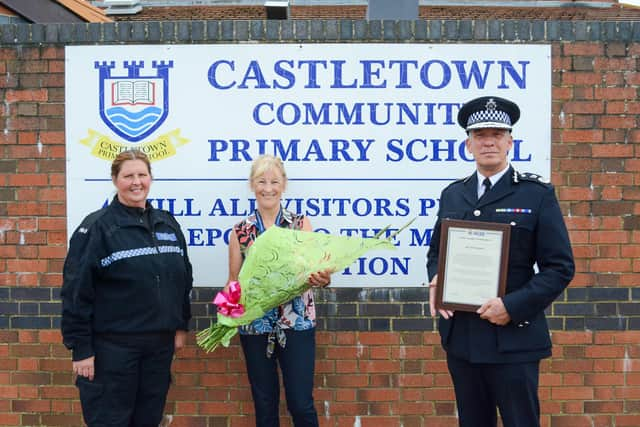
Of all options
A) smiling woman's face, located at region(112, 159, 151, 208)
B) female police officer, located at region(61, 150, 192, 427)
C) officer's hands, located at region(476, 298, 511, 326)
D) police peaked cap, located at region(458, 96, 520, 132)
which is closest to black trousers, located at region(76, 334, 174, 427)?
female police officer, located at region(61, 150, 192, 427)

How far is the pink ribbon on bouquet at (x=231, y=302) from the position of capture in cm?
304

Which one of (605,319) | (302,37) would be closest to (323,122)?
(302,37)

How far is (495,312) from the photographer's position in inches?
99.3

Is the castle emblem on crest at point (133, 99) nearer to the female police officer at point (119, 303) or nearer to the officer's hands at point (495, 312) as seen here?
the female police officer at point (119, 303)

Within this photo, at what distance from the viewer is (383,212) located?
3.79 metres

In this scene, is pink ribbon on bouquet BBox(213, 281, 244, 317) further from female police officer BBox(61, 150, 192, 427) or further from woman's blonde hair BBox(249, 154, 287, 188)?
woman's blonde hair BBox(249, 154, 287, 188)

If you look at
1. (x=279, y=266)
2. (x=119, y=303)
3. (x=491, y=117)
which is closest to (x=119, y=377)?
(x=119, y=303)

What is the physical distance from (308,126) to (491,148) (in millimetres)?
1426

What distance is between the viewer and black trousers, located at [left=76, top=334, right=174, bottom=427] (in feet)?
9.46

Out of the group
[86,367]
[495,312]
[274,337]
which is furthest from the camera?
[274,337]

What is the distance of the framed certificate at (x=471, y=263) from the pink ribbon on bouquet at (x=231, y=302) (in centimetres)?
99

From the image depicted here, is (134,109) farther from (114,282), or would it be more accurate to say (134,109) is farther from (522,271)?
(522,271)

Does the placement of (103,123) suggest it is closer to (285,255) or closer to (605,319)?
(285,255)

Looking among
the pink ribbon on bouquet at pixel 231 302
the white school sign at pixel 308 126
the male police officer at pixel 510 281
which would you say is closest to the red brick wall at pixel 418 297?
A: the white school sign at pixel 308 126
